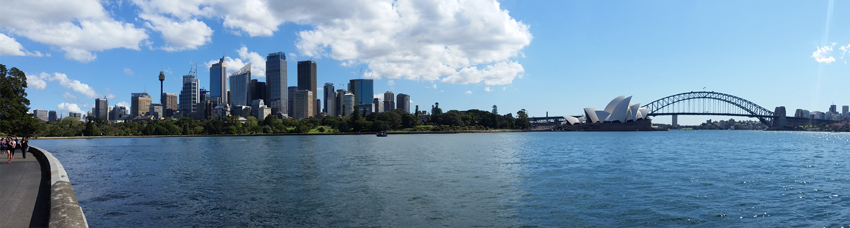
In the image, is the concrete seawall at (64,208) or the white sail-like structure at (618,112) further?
the white sail-like structure at (618,112)

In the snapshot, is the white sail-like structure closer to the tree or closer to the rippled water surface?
the rippled water surface

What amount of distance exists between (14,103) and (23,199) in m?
38.3

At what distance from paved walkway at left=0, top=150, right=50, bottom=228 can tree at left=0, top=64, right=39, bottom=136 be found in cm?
2924

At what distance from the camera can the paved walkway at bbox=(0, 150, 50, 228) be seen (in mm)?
9860

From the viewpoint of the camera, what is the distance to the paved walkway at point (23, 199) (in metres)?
9.86

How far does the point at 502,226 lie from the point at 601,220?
112 inches

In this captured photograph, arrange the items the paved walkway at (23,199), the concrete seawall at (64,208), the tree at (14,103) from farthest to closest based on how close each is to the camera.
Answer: the tree at (14,103), the paved walkway at (23,199), the concrete seawall at (64,208)

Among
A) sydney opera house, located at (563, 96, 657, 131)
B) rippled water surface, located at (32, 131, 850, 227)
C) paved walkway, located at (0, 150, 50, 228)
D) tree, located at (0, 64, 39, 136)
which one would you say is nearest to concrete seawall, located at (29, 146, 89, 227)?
paved walkway, located at (0, 150, 50, 228)

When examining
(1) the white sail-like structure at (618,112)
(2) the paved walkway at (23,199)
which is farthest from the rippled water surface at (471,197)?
(1) the white sail-like structure at (618,112)

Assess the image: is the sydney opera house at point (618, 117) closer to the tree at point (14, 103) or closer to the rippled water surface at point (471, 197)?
the rippled water surface at point (471, 197)

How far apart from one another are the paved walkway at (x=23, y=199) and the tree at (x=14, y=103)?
29240 mm

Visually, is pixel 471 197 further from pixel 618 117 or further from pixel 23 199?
pixel 618 117

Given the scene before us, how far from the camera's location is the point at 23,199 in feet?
39.8

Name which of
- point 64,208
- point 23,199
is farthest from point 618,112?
point 64,208
